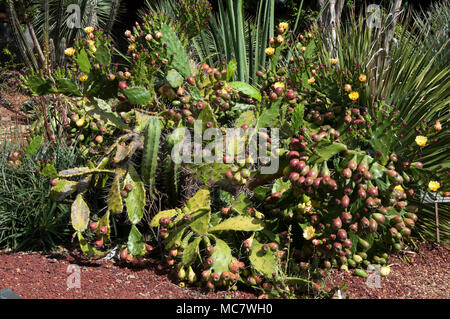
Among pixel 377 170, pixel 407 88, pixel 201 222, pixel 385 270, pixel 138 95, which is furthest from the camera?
pixel 407 88

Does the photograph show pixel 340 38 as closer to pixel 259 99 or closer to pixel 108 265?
pixel 259 99

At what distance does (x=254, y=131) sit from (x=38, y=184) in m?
1.59

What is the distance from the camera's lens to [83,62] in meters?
A: 3.03

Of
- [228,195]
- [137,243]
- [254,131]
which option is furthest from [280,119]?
[137,243]

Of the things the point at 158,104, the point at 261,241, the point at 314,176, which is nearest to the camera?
the point at 314,176

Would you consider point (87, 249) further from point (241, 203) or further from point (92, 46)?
point (92, 46)

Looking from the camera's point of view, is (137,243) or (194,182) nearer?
(137,243)

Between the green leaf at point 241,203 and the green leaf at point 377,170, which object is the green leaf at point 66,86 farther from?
the green leaf at point 377,170

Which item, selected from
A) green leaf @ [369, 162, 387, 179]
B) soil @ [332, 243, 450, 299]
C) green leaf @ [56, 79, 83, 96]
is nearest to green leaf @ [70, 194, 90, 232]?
green leaf @ [56, 79, 83, 96]

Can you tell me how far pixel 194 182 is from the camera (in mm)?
2975

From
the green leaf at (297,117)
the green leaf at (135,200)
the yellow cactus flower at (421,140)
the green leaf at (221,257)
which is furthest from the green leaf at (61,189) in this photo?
the yellow cactus flower at (421,140)

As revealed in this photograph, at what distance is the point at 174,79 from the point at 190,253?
1.13 metres

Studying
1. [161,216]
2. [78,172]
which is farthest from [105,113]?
[161,216]

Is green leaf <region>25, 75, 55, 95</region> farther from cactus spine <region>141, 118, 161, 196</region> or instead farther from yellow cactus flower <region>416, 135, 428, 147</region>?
yellow cactus flower <region>416, 135, 428, 147</region>
